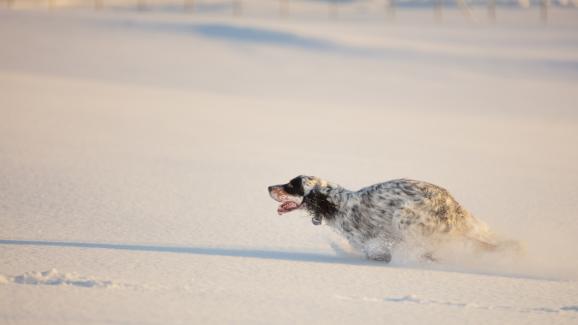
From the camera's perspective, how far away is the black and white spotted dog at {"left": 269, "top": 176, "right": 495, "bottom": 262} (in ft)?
30.1

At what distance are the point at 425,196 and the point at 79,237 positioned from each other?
3614mm

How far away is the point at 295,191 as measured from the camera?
388 inches

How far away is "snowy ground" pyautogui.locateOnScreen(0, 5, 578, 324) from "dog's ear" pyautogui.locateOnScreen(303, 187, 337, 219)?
408mm

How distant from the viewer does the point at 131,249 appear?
900cm

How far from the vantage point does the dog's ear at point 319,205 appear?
9656 millimetres

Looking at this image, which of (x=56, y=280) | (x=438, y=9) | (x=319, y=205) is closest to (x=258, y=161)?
(x=319, y=205)

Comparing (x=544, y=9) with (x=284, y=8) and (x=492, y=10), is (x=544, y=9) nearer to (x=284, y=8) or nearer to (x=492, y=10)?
(x=492, y=10)

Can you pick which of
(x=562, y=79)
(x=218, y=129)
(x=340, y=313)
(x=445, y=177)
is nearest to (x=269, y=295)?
(x=340, y=313)

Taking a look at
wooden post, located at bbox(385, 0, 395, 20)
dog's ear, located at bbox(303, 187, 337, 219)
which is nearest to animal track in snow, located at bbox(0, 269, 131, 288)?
dog's ear, located at bbox(303, 187, 337, 219)

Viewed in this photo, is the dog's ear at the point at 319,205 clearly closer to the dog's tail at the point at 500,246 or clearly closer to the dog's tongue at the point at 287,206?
the dog's tongue at the point at 287,206

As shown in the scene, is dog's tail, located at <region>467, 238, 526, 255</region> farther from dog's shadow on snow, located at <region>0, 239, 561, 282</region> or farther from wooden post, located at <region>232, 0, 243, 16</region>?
wooden post, located at <region>232, 0, 243, 16</region>

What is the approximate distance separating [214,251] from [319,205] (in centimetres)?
130

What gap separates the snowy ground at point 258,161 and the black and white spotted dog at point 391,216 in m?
0.26

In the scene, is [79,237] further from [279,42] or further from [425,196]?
[279,42]
